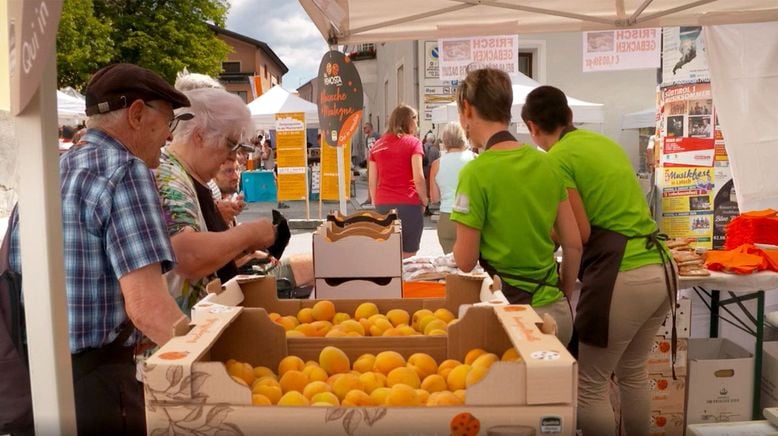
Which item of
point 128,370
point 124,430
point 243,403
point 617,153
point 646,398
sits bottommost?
point 646,398

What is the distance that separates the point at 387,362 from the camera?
64.6 inches

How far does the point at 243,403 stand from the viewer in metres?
1.28

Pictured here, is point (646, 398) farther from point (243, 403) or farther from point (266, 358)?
point (243, 403)

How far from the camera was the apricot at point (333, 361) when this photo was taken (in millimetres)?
1665

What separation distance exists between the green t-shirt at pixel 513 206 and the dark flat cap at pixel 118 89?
1132 millimetres

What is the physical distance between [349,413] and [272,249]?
1.47 meters

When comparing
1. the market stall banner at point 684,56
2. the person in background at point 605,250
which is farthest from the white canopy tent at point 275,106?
the person in background at point 605,250

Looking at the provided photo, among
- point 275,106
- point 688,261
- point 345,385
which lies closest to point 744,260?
point 688,261

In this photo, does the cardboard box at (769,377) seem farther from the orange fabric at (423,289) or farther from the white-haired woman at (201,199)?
the white-haired woman at (201,199)

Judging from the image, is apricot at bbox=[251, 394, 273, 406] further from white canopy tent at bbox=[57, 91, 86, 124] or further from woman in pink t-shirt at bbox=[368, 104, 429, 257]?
white canopy tent at bbox=[57, 91, 86, 124]

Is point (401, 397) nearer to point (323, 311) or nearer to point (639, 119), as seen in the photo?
point (323, 311)

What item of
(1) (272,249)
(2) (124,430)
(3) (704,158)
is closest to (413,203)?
(3) (704,158)

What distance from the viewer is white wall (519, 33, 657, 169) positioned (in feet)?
51.8

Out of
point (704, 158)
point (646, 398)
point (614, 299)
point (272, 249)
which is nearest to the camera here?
point (272, 249)
